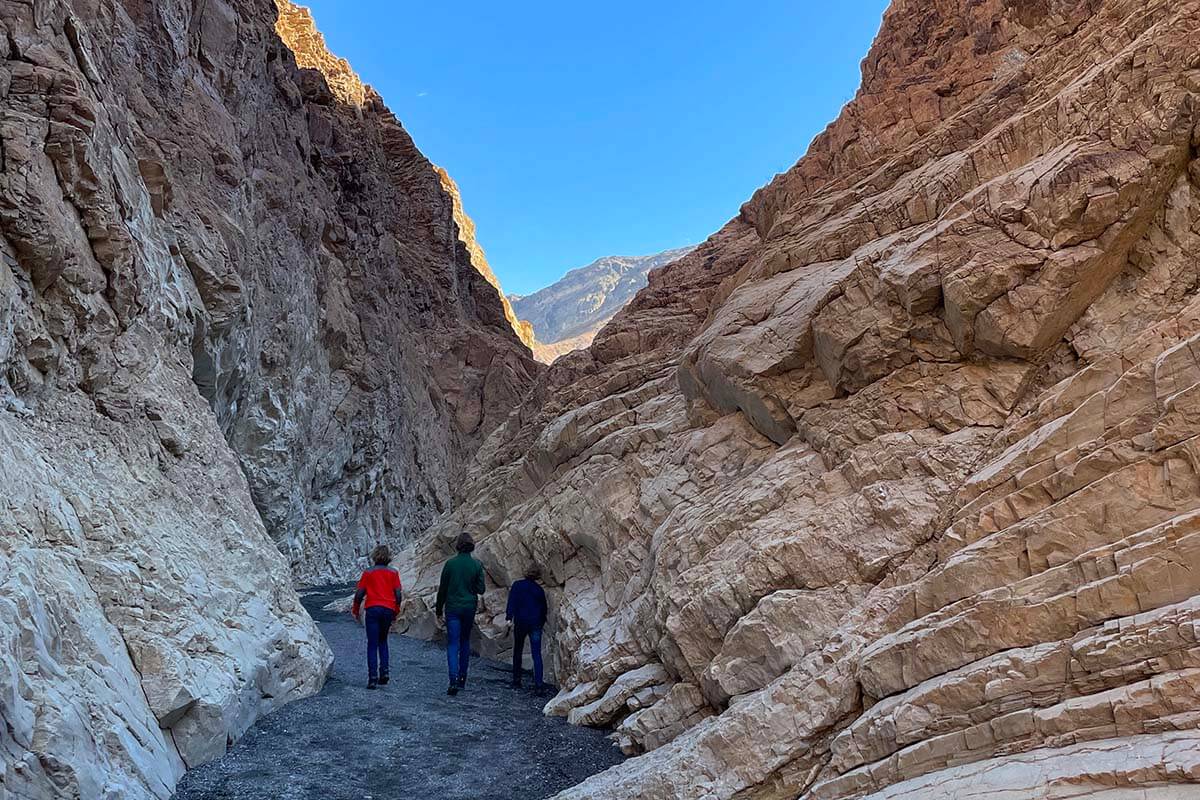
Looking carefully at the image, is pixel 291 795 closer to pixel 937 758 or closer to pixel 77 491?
pixel 77 491

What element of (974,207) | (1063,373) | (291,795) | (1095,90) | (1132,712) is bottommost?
(291,795)

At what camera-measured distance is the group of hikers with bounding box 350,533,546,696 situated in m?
9.73

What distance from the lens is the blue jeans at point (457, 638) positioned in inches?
399

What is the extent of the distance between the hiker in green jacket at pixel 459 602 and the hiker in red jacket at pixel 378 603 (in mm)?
727

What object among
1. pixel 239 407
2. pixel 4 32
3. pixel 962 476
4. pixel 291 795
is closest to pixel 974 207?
pixel 962 476

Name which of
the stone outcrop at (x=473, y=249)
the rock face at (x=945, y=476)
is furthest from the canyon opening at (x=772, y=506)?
the stone outcrop at (x=473, y=249)

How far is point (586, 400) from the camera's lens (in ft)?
52.8

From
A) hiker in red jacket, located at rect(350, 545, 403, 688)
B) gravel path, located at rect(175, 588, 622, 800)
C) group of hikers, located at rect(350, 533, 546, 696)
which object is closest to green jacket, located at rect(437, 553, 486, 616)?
group of hikers, located at rect(350, 533, 546, 696)

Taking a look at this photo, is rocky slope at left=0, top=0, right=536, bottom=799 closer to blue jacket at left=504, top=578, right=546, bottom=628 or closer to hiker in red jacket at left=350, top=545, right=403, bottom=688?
hiker in red jacket at left=350, top=545, right=403, bottom=688

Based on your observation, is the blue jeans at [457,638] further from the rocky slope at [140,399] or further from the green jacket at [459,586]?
the rocky slope at [140,399]

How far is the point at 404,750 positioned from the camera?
7414 millimetres

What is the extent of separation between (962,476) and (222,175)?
20.6m

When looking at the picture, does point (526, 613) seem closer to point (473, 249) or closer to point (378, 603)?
point (378, 603)

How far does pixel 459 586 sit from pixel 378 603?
3.95 feet
